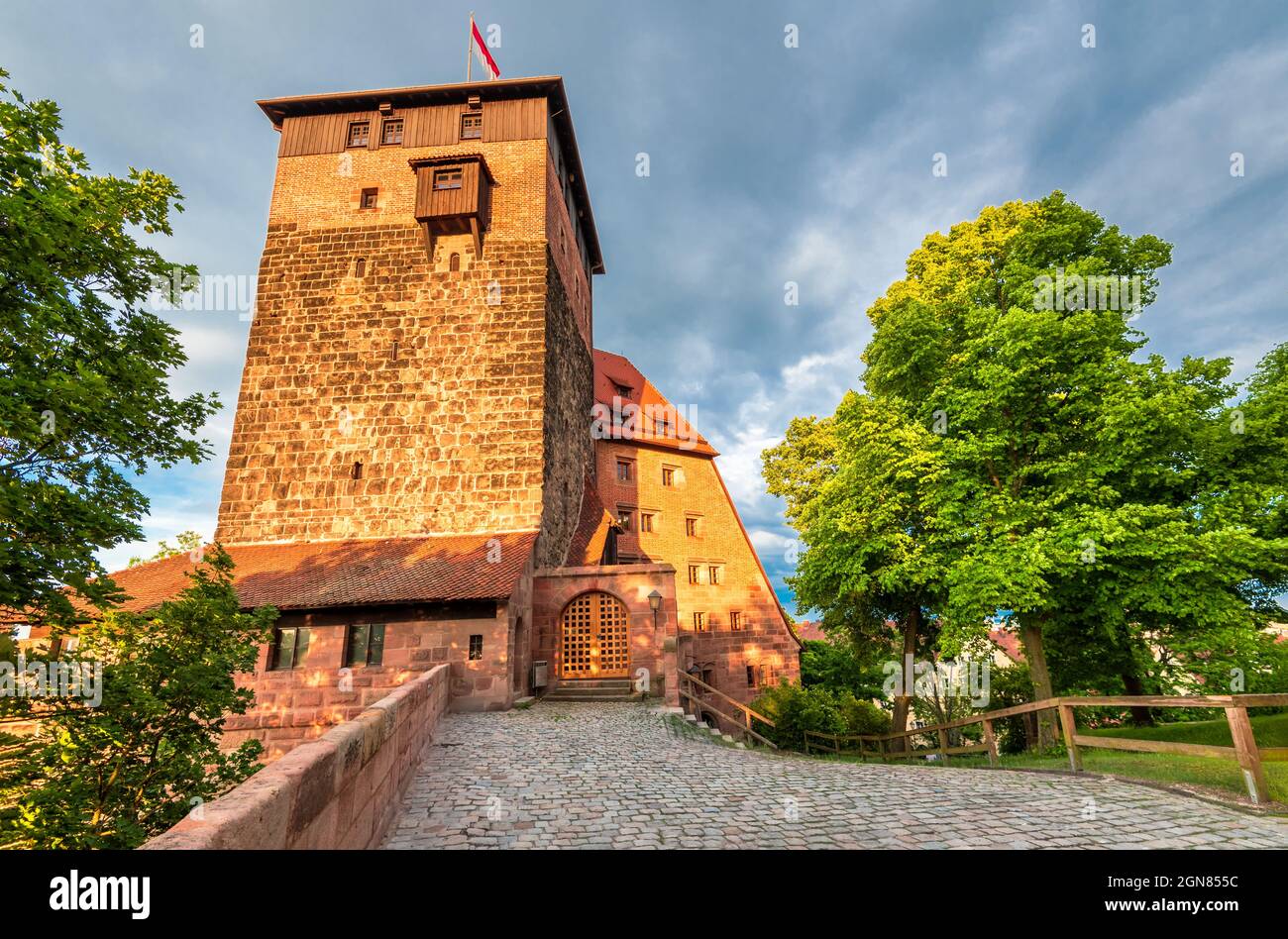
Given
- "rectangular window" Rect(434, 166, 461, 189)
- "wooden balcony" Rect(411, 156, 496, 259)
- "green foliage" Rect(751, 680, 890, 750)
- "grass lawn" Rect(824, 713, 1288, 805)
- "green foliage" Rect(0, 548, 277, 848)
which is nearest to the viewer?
"green foliage" Rect(0, 548, 277, 848)

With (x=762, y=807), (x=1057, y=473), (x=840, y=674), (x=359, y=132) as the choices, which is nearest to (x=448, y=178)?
(x=359, y=132)

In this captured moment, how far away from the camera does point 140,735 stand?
20.6 ft

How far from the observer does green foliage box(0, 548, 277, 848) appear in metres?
5.52

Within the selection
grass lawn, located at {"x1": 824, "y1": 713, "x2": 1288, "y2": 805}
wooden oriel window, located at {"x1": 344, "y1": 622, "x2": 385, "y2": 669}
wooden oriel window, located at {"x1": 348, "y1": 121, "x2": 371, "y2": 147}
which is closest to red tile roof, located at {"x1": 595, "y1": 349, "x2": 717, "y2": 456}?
wooden oriel window, located at {"x1": 348, "y1": 121, "x2": 371, "y2": 147}

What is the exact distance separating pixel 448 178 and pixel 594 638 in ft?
53.7

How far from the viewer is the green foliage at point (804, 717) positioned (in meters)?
16.8

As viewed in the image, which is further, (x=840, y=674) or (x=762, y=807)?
(x=840, y=674)

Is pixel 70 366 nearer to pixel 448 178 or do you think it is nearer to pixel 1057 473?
pixel 448 178

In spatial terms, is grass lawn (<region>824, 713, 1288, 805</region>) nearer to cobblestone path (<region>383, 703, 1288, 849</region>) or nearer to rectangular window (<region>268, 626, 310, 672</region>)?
cobblestone path (<region>383, 703, 1288, 849</region>)

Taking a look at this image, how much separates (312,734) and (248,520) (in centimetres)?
800

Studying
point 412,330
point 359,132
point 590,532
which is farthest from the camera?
point 359,132

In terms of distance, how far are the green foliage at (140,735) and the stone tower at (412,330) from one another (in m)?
9.25

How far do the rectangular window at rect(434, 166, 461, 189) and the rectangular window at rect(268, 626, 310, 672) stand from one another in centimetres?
1479

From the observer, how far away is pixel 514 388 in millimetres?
17469
